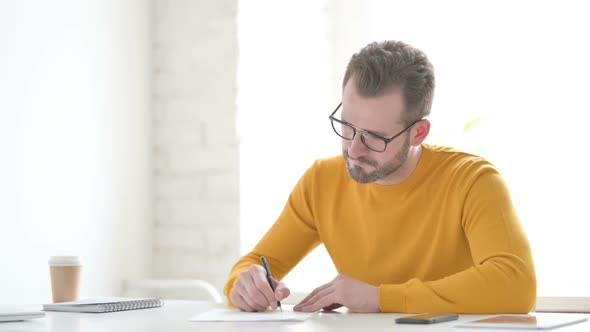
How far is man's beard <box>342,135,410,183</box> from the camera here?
6.68 feet

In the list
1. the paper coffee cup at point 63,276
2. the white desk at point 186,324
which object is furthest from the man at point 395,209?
the paper coffee cup at point 63,276

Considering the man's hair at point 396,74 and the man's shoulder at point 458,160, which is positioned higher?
the man's hair at point 396,74

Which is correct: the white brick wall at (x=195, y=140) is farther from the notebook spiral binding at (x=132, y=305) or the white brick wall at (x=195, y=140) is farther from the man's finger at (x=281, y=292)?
the man's finger at (x=281, y=292)

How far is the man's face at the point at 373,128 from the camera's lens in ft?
6.66

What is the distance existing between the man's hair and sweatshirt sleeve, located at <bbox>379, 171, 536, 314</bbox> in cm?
29

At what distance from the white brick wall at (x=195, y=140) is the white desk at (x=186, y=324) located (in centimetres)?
122

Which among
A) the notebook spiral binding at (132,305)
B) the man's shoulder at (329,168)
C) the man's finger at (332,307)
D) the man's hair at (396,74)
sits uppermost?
the man's hair at (396,74)

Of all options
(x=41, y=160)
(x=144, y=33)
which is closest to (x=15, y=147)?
(x=41, y=160)

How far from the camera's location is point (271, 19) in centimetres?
318

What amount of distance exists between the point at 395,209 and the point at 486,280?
0.39 m

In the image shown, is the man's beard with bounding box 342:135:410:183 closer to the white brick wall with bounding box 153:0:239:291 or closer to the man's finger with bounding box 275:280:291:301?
the man's finger with bounding box 275:280:291:301

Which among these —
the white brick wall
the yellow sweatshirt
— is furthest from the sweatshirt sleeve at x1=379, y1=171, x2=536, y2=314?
the white brick wall

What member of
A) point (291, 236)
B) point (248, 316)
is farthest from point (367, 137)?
point (248, 316)

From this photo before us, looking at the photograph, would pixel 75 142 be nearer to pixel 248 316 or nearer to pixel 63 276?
pixel 63 276
